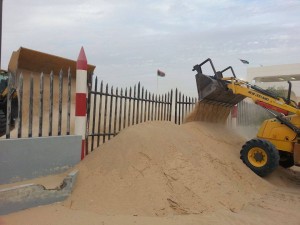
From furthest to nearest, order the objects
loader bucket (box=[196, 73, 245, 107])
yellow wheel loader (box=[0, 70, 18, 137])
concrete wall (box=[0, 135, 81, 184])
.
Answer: loader bucket (box=[196, 73, 245, 107]), yellow wheel loader (box=[0, 70, 18, 137]), concrete wall (box=[0, 135, 81, 184])

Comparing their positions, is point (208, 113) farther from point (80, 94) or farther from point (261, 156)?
point (80, 94)

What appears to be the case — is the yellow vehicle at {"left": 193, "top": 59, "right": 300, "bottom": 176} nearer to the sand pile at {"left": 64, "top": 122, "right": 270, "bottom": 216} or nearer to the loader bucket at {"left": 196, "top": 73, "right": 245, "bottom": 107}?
the loader bucket at {"left": 196, "top": 73, "right": 245, "bottom": 107}

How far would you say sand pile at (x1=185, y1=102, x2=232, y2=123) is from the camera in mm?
9953

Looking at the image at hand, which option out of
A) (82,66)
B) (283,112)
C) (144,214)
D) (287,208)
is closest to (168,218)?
(144,214)

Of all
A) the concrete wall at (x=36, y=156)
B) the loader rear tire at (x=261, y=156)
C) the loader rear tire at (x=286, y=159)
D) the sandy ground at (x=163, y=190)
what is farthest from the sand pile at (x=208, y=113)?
the concrete wall at (x=36, y=156)

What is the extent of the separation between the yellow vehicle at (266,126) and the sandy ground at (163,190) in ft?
2.03

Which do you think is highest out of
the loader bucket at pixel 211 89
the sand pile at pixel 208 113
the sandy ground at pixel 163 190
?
the loader bucket at pixel 211 89

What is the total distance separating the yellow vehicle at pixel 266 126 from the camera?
26.2 feet

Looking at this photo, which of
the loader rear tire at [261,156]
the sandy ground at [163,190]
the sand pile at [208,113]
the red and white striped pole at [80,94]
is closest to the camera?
the sandy ground at [163,190]

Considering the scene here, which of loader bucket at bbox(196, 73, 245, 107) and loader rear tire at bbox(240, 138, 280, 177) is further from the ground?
loader bucket at bbox(196, 73, 245, 107)

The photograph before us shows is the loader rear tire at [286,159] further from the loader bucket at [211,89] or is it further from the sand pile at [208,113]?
the sand pile at [208,113]

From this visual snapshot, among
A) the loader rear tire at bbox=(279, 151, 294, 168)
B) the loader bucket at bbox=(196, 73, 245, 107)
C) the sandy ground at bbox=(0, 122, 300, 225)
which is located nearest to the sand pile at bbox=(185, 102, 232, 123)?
the loader bucket at bbox=(196, 73, 245, 107)

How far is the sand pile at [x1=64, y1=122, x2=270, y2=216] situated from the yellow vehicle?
61 centimetres

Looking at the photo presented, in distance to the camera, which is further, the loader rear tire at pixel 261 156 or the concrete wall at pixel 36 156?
the loader rear tire at pixel 261 156
